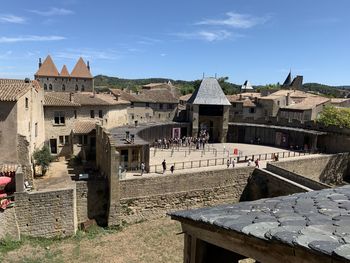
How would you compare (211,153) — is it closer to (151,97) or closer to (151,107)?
(151,107)

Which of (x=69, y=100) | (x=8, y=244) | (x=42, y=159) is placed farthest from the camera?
(x=69, y=100)

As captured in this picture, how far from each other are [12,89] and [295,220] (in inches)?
920

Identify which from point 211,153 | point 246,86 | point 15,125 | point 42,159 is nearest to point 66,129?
point 42,159

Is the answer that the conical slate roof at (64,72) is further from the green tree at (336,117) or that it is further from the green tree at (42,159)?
the green tree at (336,117)

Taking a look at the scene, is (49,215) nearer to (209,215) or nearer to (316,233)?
(209,215)

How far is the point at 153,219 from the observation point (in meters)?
22.7

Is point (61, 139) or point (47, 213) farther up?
point (61, 139)

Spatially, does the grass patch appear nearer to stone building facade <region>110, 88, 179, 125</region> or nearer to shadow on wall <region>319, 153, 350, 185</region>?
shadow on wall <region>319, 153, 350, 185</region>

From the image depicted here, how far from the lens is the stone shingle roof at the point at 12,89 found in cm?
2123

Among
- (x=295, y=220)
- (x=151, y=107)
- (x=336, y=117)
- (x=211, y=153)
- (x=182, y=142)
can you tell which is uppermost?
(x=151, y=107)

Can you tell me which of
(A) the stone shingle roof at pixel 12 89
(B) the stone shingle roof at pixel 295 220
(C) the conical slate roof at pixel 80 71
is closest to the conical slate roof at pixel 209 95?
(A) the stone shingle roof at pixel 12 89

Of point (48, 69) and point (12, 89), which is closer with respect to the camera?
point (12, 89)

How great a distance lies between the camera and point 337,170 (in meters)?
33.6

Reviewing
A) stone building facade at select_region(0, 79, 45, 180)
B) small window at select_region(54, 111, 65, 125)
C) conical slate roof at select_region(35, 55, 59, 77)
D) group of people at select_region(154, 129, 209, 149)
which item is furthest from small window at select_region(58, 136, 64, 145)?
conical slate roof at select_region(35, 55, 59, 77)
